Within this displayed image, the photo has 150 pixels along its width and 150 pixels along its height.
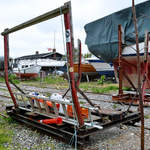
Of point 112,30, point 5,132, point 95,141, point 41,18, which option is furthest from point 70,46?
point 112,30

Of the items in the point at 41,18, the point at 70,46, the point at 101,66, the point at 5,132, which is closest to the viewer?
the point at 70,46

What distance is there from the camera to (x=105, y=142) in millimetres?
4328

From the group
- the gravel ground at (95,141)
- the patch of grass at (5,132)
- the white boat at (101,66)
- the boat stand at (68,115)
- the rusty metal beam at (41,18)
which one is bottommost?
the gravel ground at (95,141)

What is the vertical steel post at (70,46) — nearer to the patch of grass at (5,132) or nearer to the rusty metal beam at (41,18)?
the rusty metal beam at (41,18)

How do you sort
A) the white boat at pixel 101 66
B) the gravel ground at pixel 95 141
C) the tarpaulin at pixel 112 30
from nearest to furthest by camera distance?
the gravel ground at pixel 95 141, the tarpaulin at pixel 112 30, the white boat at pixel 101 66

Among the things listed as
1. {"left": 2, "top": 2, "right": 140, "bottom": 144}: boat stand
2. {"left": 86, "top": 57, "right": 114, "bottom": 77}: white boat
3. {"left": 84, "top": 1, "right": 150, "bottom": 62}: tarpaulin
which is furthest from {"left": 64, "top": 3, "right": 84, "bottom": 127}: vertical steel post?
{"left": 86, "top": 57, "right": 114, "bottom": 77}: white boat

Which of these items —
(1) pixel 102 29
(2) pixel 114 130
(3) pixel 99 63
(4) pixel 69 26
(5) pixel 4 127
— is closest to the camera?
(4) pixel 69 26

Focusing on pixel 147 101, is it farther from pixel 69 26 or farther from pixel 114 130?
pixel 69 26

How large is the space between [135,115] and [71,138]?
1965 millimetres

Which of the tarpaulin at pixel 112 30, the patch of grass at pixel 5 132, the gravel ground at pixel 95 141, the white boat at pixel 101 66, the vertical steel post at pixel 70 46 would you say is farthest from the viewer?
the white boat at pixel 101 66

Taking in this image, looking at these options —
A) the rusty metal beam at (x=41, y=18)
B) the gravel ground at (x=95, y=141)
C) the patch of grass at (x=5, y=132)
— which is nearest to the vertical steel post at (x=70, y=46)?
the rusty metal beam at (x=41, y=18)

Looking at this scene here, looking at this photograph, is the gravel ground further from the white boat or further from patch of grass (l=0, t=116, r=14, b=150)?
the white boat

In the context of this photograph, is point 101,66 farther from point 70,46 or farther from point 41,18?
point 70,46

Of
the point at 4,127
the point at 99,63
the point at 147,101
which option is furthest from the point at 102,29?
the point at 99,63
